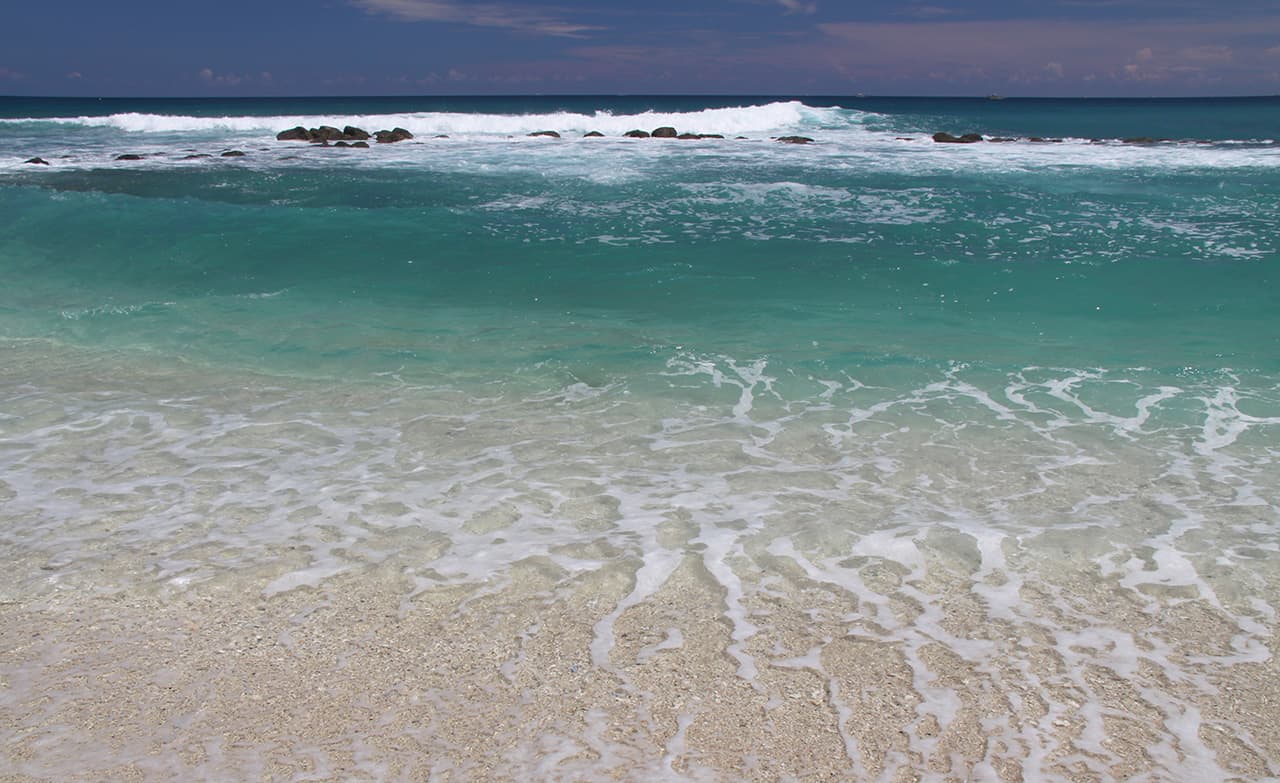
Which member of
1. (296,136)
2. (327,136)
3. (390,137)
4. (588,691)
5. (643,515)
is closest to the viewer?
(588,691)

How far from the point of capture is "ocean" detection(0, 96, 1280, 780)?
3607 mm

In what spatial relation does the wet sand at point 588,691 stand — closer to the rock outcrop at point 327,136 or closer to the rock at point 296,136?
the rock outcrop at point 327,136

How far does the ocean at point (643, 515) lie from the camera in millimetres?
3607

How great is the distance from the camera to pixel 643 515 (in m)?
5.55

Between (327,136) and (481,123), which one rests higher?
(481,123)

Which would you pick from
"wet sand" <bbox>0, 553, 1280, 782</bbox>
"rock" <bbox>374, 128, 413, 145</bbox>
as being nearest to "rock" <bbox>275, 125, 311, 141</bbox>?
"rock" <bbox>374, 128, 413, 145</bbox>

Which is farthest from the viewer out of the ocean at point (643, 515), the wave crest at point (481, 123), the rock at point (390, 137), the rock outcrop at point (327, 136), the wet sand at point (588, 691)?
the wave crest at point (481, 123)

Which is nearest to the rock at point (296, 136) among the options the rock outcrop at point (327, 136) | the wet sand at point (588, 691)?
the rock outcrop at point (327, 136)

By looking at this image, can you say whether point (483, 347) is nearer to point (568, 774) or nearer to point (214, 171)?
point (568, 774)

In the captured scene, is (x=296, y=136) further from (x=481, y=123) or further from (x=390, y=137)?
(x=481, y=123)

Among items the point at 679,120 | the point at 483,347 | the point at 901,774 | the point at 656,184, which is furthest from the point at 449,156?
the point at 901,774

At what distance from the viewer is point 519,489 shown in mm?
5945

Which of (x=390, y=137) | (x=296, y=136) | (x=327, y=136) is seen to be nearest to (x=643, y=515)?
(x=390, y=137)

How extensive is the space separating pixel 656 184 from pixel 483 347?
553 inches
